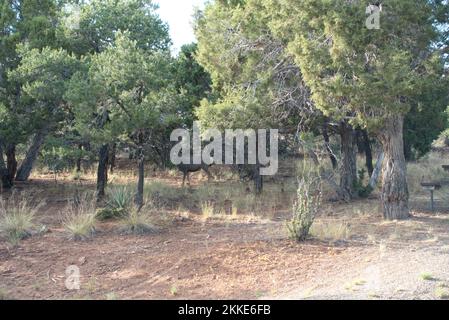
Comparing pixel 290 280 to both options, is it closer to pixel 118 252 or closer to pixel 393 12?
pixel 118 252

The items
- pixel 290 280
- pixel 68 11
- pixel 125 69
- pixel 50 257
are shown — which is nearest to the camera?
pixel 290 280

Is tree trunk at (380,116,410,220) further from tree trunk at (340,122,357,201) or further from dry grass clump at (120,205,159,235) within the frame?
dry grass clump at (120,205,159,235)

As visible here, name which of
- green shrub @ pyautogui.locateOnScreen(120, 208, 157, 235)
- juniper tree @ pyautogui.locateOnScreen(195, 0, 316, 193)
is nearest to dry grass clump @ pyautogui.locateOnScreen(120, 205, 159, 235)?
green shrub @ pyautogui.locateOnScreen(120, 208, 157, 235)

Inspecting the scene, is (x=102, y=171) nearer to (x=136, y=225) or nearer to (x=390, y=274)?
(x=136, y=225)

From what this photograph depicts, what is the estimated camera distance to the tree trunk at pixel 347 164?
15383mm

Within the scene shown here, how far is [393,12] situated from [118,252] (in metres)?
6.65

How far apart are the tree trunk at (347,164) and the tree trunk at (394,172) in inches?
131

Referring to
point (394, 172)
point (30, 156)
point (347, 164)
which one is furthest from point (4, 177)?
point (394, 172)

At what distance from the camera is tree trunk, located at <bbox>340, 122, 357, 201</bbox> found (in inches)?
606

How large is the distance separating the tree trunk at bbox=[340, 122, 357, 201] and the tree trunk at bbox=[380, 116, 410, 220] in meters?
3.33

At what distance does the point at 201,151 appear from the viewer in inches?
657

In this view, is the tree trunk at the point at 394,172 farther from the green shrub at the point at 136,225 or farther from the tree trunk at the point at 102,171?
the tree trunk at the point at 102,171

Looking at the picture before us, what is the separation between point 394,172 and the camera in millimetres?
11836
